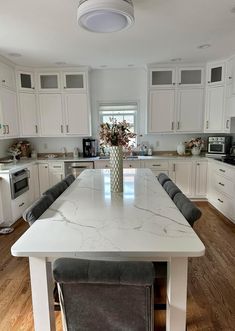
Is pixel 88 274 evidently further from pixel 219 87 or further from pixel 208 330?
pixel 219 87

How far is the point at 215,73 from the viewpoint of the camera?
4293 mm

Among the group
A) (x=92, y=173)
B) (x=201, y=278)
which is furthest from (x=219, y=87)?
(x=201, y=278)

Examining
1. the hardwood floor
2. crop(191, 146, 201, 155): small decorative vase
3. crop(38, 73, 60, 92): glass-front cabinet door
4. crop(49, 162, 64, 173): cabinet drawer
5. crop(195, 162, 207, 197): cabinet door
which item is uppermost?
crop(38, 73, 60, 92): glass-front cabinet door

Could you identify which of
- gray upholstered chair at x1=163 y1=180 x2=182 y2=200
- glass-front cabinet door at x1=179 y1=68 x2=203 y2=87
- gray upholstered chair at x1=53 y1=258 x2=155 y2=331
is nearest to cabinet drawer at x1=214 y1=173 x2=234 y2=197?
gray upholstered chair at x1=163 y1=180 x2=182 y2=200

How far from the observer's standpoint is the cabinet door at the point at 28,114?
4.45m

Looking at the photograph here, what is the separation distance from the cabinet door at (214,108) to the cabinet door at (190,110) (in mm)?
138

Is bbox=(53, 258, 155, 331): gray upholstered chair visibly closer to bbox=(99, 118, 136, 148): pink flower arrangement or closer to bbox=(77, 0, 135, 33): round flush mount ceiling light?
bbox=(99, 118, 136, 148): pink flower arrangement

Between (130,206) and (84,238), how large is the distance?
1.97 ft

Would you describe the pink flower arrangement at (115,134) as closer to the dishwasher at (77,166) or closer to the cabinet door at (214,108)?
the dishwasher at (77,166)

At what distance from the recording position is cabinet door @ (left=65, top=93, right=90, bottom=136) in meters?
4.65

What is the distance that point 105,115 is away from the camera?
16.6 feet

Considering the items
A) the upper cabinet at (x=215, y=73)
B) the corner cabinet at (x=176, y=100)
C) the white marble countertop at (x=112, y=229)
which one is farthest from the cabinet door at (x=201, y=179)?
the white marble countertop at (x=112, y=229)

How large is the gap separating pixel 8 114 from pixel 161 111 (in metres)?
2.83

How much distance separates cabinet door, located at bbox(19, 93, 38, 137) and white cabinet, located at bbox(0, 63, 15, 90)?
0.29 m
